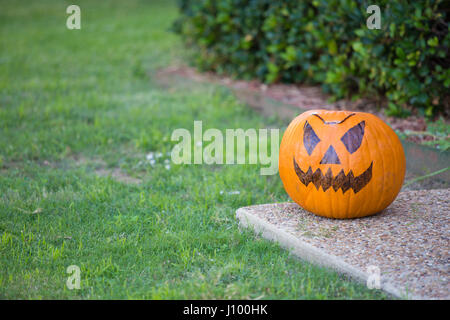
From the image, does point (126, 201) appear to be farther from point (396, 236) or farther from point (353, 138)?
point (396, 236)

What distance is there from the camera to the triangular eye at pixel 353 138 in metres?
3.00

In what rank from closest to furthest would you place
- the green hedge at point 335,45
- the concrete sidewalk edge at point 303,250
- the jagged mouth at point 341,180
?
the concrete sidewalk edge at point 303,250 → the jagged mouth at point 341,180 → the green hedge at point 335,45

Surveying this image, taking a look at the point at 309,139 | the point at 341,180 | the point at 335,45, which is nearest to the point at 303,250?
the point at 341,180

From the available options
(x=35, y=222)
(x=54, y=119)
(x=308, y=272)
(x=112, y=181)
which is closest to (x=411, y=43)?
(x=308, y=272)

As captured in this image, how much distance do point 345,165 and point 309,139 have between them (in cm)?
30

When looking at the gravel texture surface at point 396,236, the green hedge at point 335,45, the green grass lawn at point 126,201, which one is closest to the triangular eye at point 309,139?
the gravel texture surface at point 396,236

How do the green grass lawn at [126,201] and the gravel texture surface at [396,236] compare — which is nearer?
the gravel texture surface at [396,236]

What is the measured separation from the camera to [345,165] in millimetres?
2977

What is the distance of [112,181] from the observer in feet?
13.3

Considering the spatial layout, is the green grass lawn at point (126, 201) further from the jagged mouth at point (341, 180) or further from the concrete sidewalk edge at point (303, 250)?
the jagged mouth at point (341, 180)

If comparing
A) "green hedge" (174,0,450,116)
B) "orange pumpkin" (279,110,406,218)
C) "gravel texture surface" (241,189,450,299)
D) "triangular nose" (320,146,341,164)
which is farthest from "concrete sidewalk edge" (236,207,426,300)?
"green hedge" (174,0,450,116)

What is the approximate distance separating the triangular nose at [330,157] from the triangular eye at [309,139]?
10 centimetres

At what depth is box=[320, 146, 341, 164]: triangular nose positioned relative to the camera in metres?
3.00
